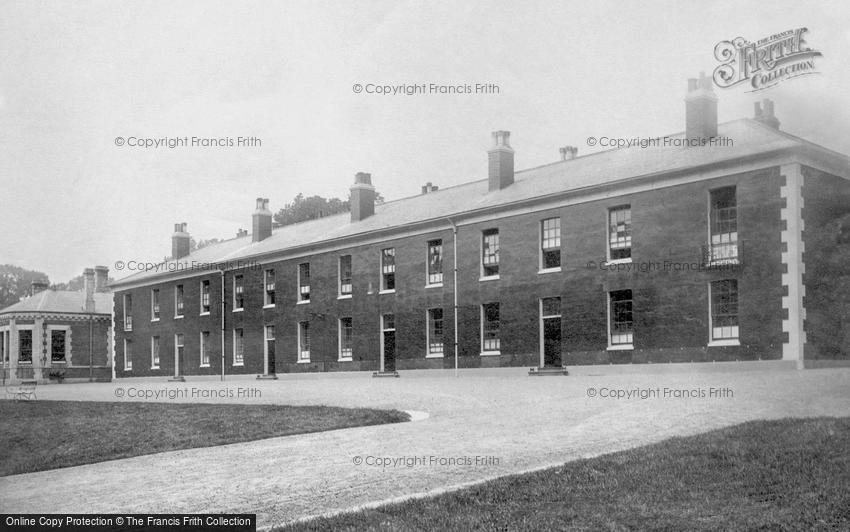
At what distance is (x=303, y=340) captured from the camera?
122 feet

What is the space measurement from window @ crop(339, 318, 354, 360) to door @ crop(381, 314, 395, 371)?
2.03m

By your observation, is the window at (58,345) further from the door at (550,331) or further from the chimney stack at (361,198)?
the door at (550,331)

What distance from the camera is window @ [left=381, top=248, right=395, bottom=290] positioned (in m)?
33.3

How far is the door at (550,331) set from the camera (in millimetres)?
27469

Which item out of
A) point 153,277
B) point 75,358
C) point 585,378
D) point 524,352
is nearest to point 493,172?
point 524,352

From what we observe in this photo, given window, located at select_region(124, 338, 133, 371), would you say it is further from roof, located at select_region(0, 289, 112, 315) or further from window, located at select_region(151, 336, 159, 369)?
roof, located at select_region(0, 289, 112, 315)

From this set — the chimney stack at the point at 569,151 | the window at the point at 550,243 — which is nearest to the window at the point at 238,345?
the chimney stack at the point at 569,151

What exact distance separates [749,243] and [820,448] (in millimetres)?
14464

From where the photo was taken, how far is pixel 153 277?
45688 millimetres

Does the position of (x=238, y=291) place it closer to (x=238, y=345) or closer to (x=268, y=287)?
(x=268, y=287)

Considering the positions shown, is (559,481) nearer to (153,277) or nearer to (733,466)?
(733,466)

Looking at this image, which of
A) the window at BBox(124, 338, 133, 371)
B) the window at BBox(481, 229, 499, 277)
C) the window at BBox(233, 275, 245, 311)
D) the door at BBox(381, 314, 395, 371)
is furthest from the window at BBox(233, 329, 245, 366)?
the window at BBox(481, 229, 499, 277)

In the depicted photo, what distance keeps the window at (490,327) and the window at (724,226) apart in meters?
8.55

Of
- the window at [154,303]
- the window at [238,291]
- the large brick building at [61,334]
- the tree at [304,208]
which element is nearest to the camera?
the window at [238,291]
